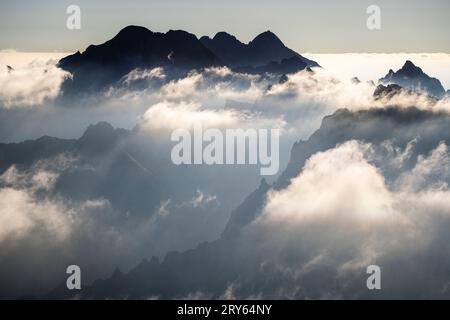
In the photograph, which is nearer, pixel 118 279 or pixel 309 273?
pixel 309 273
